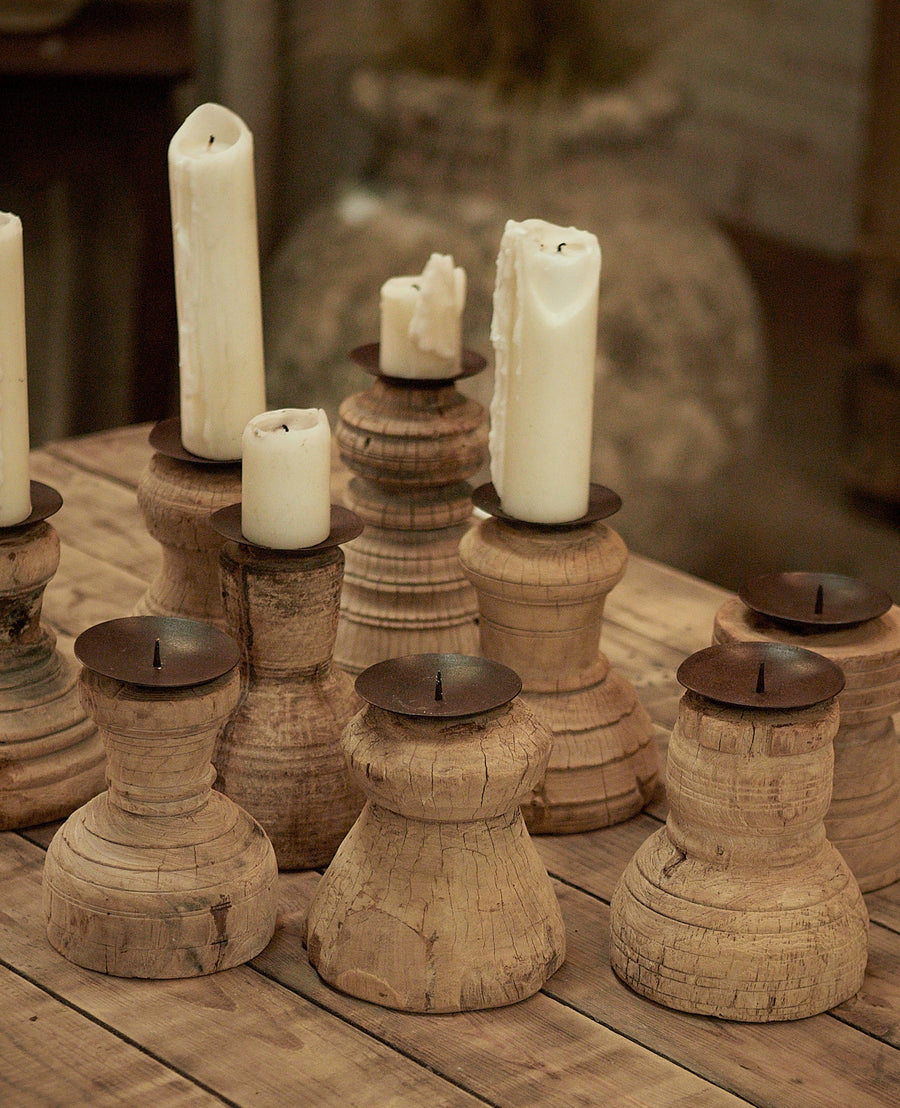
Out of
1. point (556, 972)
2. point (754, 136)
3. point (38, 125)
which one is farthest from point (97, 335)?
point (556, 972)

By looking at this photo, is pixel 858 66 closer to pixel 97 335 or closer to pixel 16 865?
pixel 97 335

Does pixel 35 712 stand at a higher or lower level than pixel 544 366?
lower

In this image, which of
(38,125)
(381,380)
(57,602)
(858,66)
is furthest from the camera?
(858,66)

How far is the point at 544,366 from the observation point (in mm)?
988

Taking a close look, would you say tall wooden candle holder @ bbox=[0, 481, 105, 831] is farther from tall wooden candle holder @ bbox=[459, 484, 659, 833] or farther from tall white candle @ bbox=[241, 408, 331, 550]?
tall wooden candle holder @ bbox=[459, 484, 659, 833]

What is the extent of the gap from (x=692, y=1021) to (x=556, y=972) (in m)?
0.08

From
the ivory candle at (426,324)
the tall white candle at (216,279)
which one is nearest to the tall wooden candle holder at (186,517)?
the tall white candle at (216,279)

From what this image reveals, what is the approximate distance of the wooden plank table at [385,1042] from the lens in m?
0.79

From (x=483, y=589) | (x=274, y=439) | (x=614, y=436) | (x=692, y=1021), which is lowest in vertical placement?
(x=614, y=436)

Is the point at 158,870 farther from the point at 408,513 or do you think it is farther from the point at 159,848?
the point at 408,513

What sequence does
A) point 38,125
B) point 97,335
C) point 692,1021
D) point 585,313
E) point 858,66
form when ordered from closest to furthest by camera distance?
point 692,1021 → point 585,313 → point 38,125 → point 97,335 → point 858,66

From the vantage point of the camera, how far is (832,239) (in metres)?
3.13

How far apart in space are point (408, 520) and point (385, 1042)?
16.5 inches

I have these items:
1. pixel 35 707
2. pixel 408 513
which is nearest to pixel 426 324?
pixel 408 513
